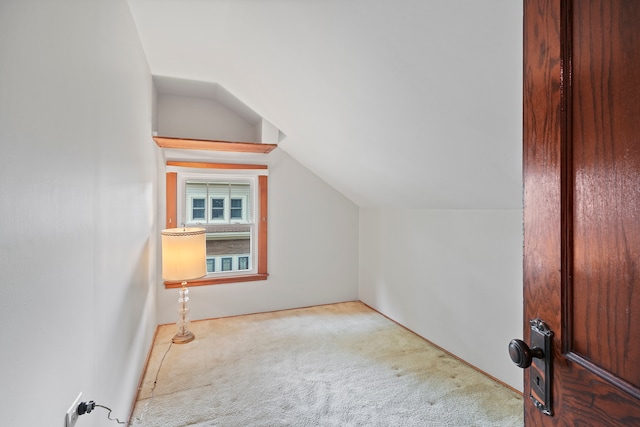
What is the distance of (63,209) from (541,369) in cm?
143

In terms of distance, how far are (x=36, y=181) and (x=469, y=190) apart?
2.40 meters

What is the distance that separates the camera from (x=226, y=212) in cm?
388

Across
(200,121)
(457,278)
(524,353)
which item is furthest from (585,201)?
(200,121)

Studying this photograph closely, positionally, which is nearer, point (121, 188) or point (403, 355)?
point (121, 188)

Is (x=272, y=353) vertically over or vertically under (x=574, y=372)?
under

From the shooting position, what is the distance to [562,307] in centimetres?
67

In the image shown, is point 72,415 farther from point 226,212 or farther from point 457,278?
point 226,212

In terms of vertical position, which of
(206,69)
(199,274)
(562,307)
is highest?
(206,69)

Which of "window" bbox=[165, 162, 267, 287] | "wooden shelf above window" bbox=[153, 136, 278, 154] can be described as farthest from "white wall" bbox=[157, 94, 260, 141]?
"window" bbox=[165, 162, 267, 287]

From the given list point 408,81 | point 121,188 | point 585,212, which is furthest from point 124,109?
point 585,212

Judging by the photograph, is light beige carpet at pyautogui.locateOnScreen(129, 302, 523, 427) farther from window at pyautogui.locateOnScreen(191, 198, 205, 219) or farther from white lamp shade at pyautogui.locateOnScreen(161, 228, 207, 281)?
window at pyautogui.locateOnScreen(191, 198, 205, 219)

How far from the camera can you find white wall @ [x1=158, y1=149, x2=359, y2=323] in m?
3.76

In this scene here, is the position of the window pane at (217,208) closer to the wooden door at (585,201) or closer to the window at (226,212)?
the window at (226,212)

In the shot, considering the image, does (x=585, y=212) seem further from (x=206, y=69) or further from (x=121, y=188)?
(x=206, y=69)
